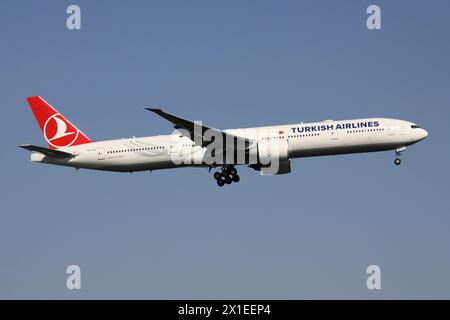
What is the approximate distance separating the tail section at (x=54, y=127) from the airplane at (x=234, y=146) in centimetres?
99

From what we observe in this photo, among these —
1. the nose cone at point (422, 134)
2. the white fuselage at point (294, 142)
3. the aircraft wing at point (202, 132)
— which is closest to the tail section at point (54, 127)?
the white fuselage at point (294, 142)

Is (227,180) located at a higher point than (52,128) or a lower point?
lower

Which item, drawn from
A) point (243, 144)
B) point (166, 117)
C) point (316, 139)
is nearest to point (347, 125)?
point (316, 139)

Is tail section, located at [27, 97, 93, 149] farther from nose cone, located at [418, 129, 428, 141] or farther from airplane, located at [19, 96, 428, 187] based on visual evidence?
nose cone, located at [418, 129, 428, 141]

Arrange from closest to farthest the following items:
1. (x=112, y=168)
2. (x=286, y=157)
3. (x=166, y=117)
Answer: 1. (x=166, y=117)
2. (x=286, y=157)
3. (x=112, y=168)

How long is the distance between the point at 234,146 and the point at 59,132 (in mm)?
13380

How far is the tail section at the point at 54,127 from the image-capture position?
57.1 meters

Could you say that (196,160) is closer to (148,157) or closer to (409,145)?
(148,157)

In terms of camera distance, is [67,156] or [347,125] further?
[67,156]

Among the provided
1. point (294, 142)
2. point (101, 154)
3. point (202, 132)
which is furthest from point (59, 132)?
point (294, 142)

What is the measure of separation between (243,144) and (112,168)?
9.18 meters

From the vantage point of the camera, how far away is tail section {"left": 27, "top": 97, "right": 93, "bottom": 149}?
57094mm

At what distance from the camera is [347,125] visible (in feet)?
170

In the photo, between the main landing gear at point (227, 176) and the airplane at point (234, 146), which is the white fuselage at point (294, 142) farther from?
the main landing gear at point (227, 176)
